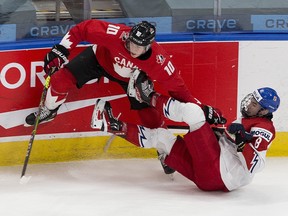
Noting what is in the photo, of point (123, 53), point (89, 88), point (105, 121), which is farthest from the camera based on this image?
point (89, 88)

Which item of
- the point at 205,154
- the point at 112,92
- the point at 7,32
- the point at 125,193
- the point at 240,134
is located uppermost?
the point at 7,32

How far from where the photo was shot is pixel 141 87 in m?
4.80

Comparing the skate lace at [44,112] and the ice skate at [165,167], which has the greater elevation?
the skate lace at [44,112]

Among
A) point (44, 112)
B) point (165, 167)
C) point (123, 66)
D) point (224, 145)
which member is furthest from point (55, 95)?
point (224, 145)

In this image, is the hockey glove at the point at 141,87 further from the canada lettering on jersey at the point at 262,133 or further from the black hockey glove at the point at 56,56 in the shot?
the canada lettering on jersey at the point at 262,133

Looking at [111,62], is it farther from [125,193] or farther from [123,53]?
[125,193]

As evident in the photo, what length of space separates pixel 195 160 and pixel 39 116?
0.98 m

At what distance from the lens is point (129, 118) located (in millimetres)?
5184

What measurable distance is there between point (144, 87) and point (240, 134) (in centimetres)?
70

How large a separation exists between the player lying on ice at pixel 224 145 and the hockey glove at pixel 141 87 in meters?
0.19

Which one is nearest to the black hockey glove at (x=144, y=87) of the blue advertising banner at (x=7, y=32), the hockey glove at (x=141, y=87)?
the hockey glove at (x=141, y=87)

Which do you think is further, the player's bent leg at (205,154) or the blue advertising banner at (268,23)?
the blue advertising banner at (268,23)

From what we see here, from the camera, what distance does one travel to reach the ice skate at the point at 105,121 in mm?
4766

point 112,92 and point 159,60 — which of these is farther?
point 112,92
